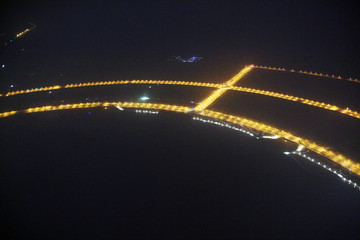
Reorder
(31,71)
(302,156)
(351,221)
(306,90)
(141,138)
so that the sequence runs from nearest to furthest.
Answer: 1. (351,221)
2. (302,156)
3. (141,138)
4. (306,90)
5. (31,71)

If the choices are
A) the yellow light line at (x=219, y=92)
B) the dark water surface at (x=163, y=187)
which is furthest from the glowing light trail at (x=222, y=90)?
the dark water surface at (x=163, y=187)

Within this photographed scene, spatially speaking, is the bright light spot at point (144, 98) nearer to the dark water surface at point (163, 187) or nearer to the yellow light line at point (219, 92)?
the dark water surface at point (163, 187)

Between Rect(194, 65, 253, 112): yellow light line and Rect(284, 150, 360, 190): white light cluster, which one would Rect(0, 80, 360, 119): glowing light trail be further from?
Rect(284, 150, 360, 190): white light cluster

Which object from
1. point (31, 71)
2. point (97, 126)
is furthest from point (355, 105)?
point (31, 71)

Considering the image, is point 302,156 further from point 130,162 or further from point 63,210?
point 63,210

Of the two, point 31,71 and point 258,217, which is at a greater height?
point 31,71

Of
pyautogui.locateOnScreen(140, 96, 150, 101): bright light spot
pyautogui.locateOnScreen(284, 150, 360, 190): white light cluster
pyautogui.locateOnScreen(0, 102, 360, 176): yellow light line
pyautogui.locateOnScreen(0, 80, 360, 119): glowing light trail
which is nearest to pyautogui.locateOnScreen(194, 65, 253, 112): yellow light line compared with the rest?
pyautogui.locateOnScreen(0, 80, 360, 119): glowing light trail
